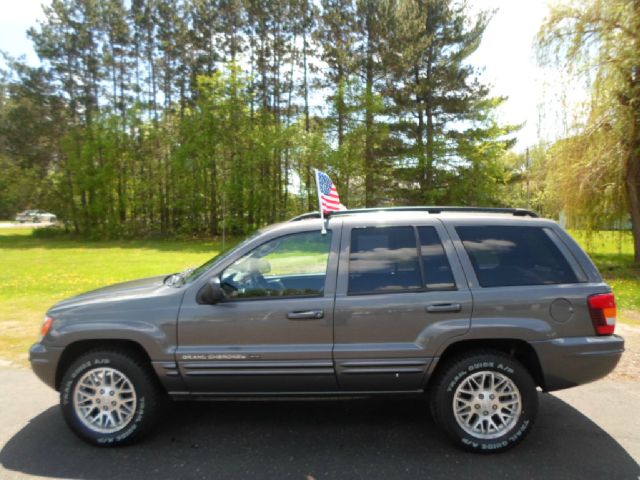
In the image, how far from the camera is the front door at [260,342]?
11.1ft

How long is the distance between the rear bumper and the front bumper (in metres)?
3.68

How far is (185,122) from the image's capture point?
31.8m

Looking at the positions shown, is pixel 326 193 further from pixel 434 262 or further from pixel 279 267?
pixel 434 262

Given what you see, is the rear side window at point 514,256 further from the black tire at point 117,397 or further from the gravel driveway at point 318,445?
the black tire at point 117,397

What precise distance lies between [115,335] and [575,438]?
3682 millimetres

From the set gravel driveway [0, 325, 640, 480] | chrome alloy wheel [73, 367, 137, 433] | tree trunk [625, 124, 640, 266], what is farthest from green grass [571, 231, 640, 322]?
chrome alloy wheel [73, 367, 137, 433]

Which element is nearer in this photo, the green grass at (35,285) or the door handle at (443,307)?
the door handle at (443,307)

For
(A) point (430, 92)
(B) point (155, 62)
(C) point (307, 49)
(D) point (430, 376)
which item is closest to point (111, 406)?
(D) point (430, 376)

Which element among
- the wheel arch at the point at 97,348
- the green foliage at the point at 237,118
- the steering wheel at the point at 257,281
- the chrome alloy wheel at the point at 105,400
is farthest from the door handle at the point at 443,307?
the green foliage at the point at 237,118

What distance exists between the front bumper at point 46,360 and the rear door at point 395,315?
220 cm

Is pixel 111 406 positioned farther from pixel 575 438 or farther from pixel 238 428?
pixel 575 438

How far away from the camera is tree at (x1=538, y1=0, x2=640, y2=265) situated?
13.9 meters

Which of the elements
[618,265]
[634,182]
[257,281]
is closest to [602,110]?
[634,182]

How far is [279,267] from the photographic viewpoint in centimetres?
379
